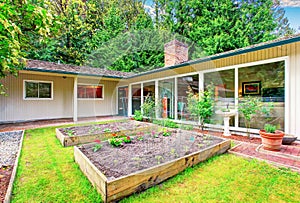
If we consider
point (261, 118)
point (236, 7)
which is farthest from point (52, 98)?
point (236, 7)

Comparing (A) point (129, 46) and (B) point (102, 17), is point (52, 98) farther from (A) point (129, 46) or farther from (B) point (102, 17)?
(B) point (102, 17)

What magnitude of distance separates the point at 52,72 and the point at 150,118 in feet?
15.5

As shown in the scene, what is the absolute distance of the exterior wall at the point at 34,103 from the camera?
283 inches

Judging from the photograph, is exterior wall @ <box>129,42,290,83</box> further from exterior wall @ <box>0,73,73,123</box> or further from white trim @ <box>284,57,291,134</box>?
exterior wall @ <box>0,73,73,123</box>

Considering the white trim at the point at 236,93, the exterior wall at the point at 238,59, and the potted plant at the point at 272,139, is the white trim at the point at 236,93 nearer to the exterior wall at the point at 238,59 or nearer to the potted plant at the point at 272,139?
the exterior wall at the point at 238,59

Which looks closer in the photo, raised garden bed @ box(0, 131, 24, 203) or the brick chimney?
raised garden bed @ box(0, 131, 24, 203)

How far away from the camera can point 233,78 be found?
194 inches

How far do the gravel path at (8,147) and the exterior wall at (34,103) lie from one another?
2.85 meters

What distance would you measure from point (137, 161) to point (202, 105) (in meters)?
3.33

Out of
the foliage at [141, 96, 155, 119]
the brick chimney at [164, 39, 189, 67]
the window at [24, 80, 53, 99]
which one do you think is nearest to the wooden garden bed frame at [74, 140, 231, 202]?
the foliage at [141, 96, 155, 119]

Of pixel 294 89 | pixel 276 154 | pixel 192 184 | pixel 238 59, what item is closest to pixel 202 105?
pixel 238 59

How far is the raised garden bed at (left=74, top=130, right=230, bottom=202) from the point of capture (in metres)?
1.86

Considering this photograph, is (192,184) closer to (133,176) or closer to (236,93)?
(133,176)

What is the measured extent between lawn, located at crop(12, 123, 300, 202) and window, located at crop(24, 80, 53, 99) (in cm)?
612
